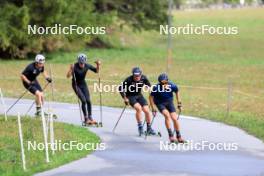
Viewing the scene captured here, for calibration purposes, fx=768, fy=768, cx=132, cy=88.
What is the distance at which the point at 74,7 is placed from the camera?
4319cm

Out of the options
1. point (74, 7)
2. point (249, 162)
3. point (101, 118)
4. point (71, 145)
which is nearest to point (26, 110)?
point (101, 118)

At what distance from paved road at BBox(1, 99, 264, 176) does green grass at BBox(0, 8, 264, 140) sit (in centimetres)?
115

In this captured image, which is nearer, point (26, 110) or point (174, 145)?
point (174, 145)

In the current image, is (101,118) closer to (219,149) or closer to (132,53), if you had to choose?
(219,149)

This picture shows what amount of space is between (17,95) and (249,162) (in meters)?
14.0

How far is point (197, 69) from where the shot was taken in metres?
39.9

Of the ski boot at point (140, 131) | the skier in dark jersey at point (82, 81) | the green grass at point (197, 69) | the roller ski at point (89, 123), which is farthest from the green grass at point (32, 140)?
the green grass at point (197, 69)

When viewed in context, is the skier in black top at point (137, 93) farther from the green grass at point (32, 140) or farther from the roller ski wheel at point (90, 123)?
the roller ski wheel at point (90, 123)

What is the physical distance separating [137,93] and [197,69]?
21.7m

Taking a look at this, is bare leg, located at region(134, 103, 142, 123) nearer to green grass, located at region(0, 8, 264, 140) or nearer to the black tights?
the black tights

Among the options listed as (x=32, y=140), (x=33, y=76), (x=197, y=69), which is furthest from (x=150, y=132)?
(x=197, y=69)

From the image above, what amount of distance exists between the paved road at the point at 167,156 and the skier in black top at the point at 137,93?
44 centimetres

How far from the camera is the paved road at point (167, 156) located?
1391cm

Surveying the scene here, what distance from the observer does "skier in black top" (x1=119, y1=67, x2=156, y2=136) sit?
18047 millimetres
